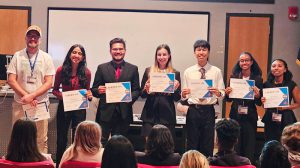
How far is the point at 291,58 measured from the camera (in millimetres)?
7906

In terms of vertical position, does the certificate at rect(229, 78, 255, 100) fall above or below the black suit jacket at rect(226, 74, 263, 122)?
above

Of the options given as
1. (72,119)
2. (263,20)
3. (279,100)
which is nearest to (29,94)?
(72,119)

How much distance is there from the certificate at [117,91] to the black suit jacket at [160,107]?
233mm

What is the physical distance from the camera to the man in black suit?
4926 millimetres

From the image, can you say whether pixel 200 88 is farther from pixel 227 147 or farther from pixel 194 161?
pixel 194 161

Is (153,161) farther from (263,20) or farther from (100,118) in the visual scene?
(263,20)

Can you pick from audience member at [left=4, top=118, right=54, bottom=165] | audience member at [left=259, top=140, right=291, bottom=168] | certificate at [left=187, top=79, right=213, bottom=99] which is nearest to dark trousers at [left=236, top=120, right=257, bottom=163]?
certificate at [left=187, top=79, right=213, bottom=99]

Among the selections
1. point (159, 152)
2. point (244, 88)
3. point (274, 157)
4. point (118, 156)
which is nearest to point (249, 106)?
point (244, 88)

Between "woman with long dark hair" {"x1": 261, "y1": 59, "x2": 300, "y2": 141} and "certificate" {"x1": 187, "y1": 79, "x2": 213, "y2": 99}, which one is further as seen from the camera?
"woman with long dark hair" {"x1": 261, "y1": 59, "x2": 300, "y2": 141}

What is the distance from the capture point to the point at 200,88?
16.1 ft

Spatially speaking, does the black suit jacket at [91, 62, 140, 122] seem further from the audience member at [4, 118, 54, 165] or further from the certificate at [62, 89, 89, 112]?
the audience member at [4, 118, 54, 165]

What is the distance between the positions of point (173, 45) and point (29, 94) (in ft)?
11.7

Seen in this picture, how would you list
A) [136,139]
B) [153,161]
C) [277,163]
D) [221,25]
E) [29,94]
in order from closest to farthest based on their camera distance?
[277,163], [153,161], [29,94], [136,139], [221,25]

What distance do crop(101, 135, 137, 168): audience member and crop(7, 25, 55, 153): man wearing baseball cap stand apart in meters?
2.47
